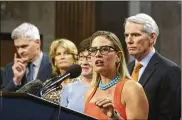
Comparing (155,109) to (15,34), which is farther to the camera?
(15,34)

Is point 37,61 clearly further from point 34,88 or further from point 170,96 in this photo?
point 34,88

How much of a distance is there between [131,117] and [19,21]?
355 cm

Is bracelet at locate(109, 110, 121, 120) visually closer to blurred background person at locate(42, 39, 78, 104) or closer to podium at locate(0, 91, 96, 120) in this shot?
podium at locate(0, 91, 96, 120)

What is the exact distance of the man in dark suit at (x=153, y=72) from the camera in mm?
2867

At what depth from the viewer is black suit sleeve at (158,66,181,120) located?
113 inches

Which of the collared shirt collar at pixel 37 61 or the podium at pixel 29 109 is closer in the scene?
the podium at pixel 29 109

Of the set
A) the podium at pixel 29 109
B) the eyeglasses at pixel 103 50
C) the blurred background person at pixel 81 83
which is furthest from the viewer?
the blurred background person at pixel 81 83

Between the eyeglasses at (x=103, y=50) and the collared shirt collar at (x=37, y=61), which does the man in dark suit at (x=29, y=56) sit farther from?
the eyeglasses at (x=103, y=50)

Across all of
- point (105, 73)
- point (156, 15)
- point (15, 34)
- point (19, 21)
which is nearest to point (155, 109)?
point (105, 73)

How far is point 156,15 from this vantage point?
509 cm

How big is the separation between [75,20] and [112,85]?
314 centimetres

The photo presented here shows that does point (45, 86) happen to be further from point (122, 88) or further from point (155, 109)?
point (155, 109)

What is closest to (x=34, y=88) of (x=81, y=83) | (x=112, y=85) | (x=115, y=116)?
(x=112, y=85)

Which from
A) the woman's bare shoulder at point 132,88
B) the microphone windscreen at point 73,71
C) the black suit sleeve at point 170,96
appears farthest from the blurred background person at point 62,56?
the woman's bare shoulder at point 132,88
